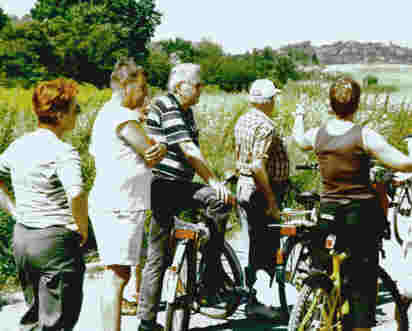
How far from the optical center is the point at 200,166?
417 centimetres

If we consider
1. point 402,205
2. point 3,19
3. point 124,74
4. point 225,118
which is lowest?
point 402,205

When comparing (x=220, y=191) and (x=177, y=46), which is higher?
(x=177, y=46)

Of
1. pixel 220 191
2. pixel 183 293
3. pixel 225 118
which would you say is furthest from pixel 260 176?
pixel 225 118

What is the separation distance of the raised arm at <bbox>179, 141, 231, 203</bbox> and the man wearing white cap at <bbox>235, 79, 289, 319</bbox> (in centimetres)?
81

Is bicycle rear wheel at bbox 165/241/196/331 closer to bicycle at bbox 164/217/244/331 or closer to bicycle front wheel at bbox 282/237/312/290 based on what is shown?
bicycle at bbox 164/217/244/331

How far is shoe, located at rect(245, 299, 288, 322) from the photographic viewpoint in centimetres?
532

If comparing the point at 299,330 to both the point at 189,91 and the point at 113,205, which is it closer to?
the point at 113,205

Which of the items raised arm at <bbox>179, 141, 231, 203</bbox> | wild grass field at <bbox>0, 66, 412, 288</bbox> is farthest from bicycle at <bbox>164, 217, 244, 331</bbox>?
wild grass field at <bbox>0, 66, 412, 288</bbox>

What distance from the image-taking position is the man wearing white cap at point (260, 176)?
5043mm

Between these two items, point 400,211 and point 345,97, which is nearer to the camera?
point 345,97

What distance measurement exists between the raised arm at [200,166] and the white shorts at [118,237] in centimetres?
50

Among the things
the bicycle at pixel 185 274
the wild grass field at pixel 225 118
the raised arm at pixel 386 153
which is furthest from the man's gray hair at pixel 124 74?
the wild grass field at pixel 225 118

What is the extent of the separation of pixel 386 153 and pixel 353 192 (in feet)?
1.20

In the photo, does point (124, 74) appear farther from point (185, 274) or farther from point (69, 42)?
point (69, 42)
